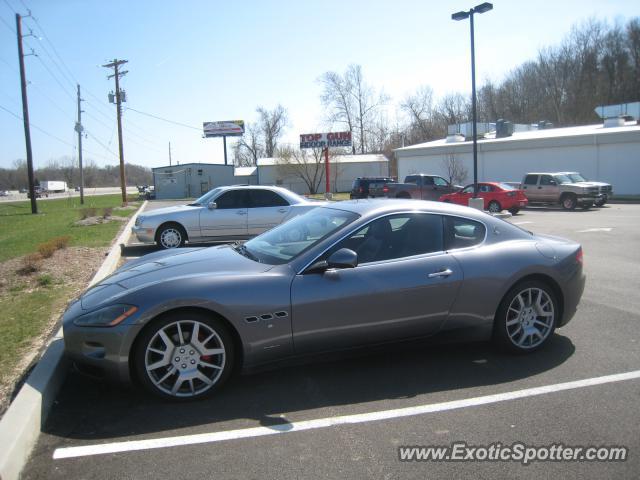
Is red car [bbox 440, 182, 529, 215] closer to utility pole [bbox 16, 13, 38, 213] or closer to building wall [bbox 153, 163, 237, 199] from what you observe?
utility pole [bbox 16, 13, 38, 213]

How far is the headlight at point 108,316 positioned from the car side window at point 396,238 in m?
1.62

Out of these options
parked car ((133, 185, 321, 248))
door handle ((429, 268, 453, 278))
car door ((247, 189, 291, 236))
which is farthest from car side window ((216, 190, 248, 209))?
door handle ((429, 268, 453, 278))

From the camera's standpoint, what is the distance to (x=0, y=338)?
523 cm

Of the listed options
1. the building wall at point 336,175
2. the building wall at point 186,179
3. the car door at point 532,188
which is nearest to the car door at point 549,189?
the car door at point 532,188

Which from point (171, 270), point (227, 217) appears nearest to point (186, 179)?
point (227, 217)

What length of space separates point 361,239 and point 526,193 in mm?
24435

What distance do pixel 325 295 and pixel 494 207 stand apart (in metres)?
20.6

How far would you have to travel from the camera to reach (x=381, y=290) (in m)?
4.20

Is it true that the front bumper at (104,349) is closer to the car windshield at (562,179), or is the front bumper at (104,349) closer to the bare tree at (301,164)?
the car windshield at (562,179)

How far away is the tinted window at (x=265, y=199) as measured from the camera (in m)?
12.1

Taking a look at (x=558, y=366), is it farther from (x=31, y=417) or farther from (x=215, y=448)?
(x=31, y=417)


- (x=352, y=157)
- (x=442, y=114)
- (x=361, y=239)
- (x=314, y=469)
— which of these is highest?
(x=442, y=114)

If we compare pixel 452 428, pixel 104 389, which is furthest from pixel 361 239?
pixel 104 389

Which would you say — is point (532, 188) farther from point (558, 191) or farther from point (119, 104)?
point (119, 104)
